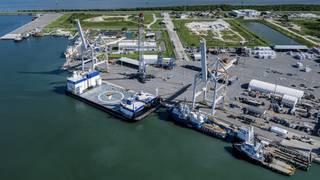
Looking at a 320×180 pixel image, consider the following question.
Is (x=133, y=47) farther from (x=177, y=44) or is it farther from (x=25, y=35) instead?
(x=25, y=35)

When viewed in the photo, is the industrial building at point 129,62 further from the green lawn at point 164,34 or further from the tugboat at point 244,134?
the tugboat at point 244,134

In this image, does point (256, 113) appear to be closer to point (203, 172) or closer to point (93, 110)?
point (203, 172)

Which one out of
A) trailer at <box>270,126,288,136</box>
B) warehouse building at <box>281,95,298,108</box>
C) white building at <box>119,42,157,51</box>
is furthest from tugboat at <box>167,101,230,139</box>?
white building at <box>119,42,157,51</box>

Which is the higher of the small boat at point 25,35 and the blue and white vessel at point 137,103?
the small boat at point 25,35

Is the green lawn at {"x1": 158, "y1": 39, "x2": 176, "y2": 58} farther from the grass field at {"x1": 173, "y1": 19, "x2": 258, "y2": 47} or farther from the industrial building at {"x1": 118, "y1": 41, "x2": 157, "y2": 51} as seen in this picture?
the grass field at {"x1": 173, "y1": 19, "x2": 258, "y2": 47}

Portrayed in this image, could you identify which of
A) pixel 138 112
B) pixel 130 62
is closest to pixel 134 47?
pixel 130 62

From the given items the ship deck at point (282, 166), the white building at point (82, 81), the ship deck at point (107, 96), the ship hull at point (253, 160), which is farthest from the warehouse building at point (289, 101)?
the white building at point (82, 81)

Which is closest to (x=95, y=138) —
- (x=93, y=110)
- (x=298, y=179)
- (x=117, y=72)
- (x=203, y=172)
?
(x=93, y=110)
